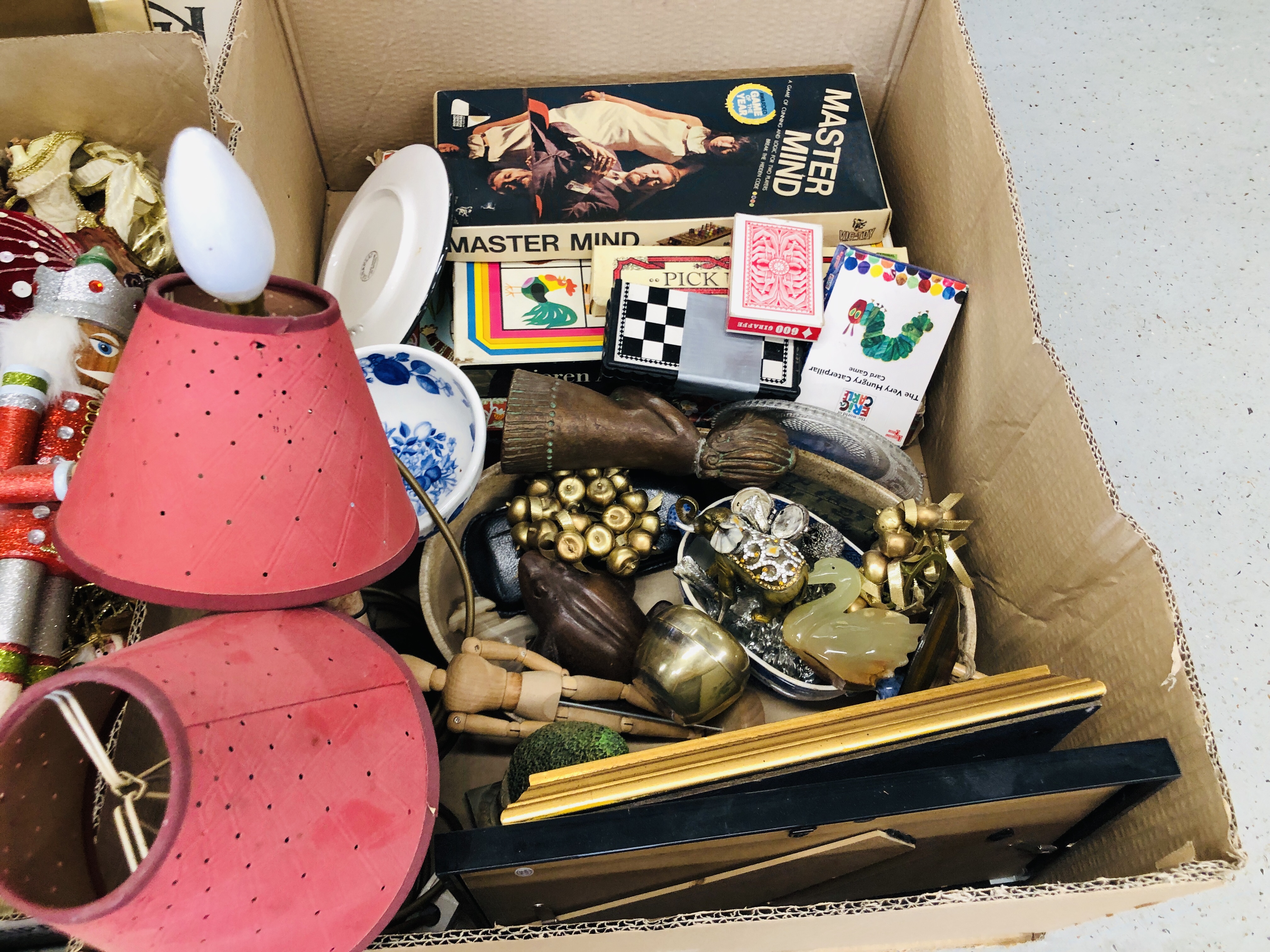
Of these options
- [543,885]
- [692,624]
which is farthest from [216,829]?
[692,624]

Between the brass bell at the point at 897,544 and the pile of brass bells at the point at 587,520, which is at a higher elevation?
the brass bell at the point at 897,544

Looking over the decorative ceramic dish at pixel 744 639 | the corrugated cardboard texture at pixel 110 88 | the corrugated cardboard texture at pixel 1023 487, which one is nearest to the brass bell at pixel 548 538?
the decorative ceramic dish at pixel 744 639

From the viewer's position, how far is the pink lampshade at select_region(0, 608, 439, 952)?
0.36 metres

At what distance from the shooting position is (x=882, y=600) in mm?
845

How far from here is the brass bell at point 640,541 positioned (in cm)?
91

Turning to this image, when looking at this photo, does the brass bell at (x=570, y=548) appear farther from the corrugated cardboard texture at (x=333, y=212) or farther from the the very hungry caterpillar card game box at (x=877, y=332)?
the corrugated cardboard texture at (x=333, y=212)

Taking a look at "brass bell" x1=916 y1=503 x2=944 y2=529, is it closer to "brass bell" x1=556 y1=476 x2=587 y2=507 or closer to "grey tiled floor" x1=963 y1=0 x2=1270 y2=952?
"brass bell" x1=556 y1=476 x2=587 y2=507

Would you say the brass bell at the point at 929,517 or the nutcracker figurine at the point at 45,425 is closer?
the nutcracker figurine at the point at 45,425

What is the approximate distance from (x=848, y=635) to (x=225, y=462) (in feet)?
1.85

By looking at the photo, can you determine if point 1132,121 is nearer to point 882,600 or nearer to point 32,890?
point 882,600

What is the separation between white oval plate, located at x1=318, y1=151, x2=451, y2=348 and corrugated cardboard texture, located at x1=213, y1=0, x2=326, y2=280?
6 cm

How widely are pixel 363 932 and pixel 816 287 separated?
80cm

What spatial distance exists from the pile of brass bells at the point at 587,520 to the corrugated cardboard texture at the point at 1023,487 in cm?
39

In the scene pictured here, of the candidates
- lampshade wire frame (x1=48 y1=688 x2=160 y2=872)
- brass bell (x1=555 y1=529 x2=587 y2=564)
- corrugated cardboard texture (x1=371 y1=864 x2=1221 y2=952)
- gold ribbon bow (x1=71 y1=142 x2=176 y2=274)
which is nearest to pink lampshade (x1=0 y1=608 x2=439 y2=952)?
lampshade wire frame (x1=48 y1=688 x2=160 y2=872)
